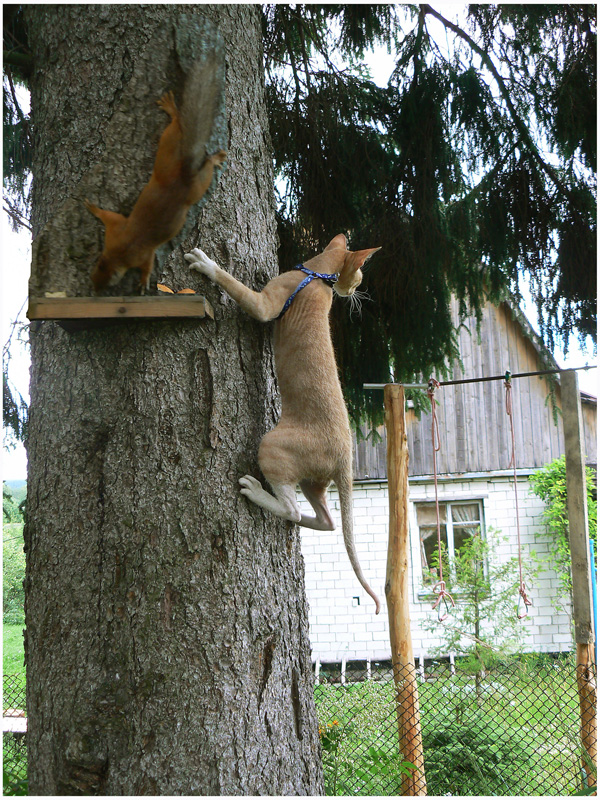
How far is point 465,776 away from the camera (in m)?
3.97

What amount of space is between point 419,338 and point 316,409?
6.65ft

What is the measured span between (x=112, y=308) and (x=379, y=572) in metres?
7.35

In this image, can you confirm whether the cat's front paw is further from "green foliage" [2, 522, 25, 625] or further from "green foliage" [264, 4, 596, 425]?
"green foliage" [2, 522, 25, 625]

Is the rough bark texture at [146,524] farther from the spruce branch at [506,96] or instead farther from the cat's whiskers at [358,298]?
the spruce branch at [506,96]

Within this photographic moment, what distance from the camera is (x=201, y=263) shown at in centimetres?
167

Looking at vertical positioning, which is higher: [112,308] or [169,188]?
[169,188]

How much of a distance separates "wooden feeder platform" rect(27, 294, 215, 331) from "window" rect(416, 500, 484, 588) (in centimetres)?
716

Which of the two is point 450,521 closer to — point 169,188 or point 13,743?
point 13,743

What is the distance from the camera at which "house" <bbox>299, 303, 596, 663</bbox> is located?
8.07 meters

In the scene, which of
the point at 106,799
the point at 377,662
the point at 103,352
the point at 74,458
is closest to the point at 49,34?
the point at 103,352

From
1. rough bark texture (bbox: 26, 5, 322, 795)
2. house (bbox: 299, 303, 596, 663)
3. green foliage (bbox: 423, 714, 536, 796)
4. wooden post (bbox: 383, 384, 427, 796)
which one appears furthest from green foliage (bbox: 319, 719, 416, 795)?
house (bbox: 299, 303, 596, 663)

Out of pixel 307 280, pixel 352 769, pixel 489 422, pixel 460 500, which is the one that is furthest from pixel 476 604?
pixel 307 280

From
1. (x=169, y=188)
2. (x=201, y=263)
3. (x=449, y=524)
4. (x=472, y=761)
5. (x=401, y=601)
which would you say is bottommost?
(x=472, y=761)

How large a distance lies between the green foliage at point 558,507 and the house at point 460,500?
0.70 ft
